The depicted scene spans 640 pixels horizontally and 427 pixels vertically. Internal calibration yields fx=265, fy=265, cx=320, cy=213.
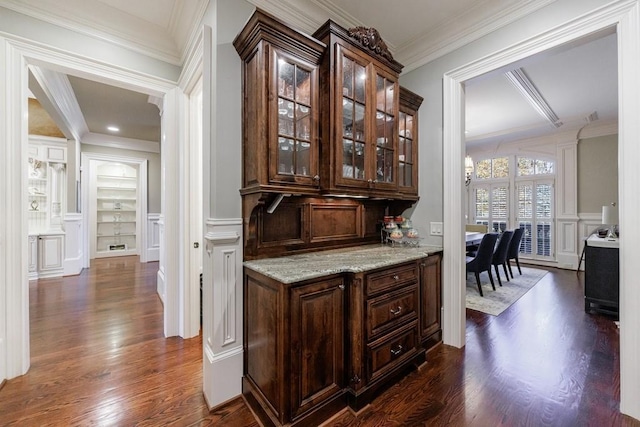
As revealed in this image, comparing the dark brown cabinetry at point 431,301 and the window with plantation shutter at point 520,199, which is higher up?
the window with plantation shutter at point 520,199

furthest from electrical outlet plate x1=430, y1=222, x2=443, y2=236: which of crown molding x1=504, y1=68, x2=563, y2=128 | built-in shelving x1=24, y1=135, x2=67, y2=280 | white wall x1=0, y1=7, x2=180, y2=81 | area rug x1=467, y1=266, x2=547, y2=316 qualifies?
built-in shelving x1=24, y1=135, x2=67, y2=280

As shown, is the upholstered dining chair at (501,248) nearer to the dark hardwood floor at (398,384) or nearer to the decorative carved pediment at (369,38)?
the dark hardwood floor at (398,384)

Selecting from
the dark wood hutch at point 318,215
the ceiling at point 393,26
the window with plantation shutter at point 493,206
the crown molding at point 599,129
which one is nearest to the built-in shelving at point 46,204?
the ceiling at point 393,26

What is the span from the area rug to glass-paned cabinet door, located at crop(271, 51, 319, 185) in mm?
2987

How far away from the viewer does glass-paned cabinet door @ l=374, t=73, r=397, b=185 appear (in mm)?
2168

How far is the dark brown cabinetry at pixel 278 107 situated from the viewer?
1612mm

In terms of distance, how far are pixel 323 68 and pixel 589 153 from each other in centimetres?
649

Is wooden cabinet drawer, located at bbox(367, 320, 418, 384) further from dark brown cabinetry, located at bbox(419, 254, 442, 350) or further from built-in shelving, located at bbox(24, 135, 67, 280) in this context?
built-in shelving, located at bbox(24, 135, 67, 280)

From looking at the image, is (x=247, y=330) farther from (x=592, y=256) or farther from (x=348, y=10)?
(x=592, y=256)

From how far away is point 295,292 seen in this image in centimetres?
144

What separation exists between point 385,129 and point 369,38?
2.27 feet

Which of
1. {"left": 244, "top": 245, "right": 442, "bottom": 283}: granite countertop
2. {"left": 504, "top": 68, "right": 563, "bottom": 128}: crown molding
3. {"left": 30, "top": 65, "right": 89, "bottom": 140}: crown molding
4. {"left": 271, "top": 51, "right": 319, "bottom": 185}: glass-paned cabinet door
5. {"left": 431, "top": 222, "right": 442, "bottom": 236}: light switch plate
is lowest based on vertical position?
{"left": 244, "top": 245, "right": 442, "bottom": 283}: granite countertop

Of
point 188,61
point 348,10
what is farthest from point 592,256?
point 188,61

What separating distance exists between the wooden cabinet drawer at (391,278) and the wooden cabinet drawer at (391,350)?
326mm
